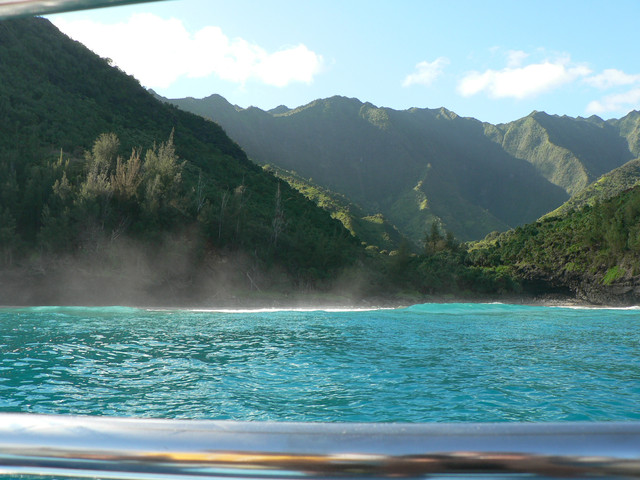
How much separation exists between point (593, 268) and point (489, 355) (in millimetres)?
28553

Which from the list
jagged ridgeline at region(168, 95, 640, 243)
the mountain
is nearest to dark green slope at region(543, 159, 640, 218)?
jagged ridgeline at region(168, 95, 640, 243)

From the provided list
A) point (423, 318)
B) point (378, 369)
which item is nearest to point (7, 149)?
point (423, 318)

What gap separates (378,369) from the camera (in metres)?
8.12

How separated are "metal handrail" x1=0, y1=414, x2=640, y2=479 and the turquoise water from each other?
3526 millimetres

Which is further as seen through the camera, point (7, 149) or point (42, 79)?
point (42, 79)

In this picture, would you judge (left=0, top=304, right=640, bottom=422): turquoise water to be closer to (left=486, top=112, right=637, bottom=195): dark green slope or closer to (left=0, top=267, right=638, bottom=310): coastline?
(left=0, top=267, right=638, bottom=310): coastline

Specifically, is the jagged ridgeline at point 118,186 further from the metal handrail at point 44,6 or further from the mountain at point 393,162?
the mountain at point 393,162

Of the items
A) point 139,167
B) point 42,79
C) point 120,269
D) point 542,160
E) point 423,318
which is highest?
point 542,160

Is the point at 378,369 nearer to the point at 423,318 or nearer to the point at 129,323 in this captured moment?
the point at 129,323

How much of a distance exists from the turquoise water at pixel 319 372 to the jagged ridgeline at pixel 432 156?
59064 mm

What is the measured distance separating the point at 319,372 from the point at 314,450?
7.84 meters

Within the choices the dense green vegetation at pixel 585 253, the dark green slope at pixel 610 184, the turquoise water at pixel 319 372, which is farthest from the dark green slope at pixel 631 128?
the turquoise water at pixel 319 372

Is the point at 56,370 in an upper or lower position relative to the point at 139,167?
lower

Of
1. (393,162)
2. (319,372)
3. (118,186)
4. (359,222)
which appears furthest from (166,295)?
(393,162)
